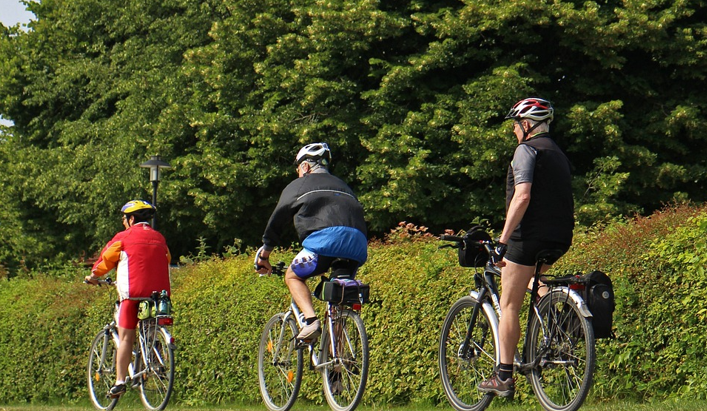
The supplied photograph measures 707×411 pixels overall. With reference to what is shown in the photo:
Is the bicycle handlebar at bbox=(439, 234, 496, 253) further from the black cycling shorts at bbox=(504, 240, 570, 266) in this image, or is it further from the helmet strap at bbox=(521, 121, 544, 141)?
the helmet strap at bbox=(521, 121, 544, 141)

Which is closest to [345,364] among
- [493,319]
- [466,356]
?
[466,356]

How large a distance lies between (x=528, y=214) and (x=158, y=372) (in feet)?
15.8

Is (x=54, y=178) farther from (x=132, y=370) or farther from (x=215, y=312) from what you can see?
(x=132, y=370)

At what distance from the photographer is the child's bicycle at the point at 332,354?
7301 millimetres

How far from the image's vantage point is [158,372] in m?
9.77

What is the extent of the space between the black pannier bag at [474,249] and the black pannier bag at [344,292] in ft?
2.55

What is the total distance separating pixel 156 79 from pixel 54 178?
5180 mm

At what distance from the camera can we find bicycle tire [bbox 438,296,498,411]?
699cm

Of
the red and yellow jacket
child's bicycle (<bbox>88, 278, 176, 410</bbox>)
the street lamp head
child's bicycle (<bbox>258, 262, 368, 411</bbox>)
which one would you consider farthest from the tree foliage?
child's bicycle (<bbox>258, 262, 368, 411</bbox>)

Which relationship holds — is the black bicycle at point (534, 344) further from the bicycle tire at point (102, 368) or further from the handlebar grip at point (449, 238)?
the bicycle tire at point (102, 368)

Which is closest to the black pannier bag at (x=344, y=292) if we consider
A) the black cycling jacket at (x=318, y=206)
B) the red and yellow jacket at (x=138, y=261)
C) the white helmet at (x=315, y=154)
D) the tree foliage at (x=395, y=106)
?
the black cycling jacket at (x=318, y=206)

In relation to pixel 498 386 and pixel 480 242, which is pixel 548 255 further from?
pixel 498 386

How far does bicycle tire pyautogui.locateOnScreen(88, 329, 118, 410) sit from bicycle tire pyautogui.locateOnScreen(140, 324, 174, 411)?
930mm

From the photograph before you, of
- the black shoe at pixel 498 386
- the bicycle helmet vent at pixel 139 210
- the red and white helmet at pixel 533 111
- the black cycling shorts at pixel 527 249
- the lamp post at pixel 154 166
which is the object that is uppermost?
the lamp post at pixel 154 166
